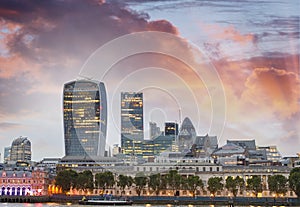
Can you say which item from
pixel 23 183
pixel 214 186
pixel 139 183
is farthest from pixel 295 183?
pixel 23 183

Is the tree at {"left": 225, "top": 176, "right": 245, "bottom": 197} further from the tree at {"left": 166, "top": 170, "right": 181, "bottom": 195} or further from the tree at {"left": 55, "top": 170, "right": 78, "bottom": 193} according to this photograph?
the tree at {"left": 55, "top": 170, "right": 78, "bottom": 193}

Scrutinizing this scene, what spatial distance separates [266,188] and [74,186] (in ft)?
143

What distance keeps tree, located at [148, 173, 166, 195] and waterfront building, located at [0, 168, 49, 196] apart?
30.1 m

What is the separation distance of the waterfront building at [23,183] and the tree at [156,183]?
98.7 ft

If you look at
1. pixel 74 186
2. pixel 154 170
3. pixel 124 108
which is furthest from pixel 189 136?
pixel 74 186

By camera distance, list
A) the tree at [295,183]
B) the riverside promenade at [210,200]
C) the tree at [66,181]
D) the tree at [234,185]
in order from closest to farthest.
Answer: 1. the riverside promenade at [210,200]
2. the tree at [295,183]
3. the tree at [234,185]
4. the tree at [66,181]

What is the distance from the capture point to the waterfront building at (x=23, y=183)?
369 feet

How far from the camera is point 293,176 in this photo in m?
89.2

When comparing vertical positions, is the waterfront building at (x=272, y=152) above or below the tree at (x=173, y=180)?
above

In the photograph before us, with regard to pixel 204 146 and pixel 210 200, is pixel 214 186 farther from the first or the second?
pixel 204 146

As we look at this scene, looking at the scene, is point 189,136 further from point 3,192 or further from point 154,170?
point 3,192

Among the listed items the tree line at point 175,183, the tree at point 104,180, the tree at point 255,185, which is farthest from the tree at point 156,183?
Answer: the tree at point 255,185

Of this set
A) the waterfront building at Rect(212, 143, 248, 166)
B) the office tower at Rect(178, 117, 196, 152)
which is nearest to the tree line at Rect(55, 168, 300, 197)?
the waterfront building at Rect(212, 143, 248, 166)

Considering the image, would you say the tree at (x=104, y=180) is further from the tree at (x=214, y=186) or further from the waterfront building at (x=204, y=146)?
the waterfront building at (x=204, y=146)
